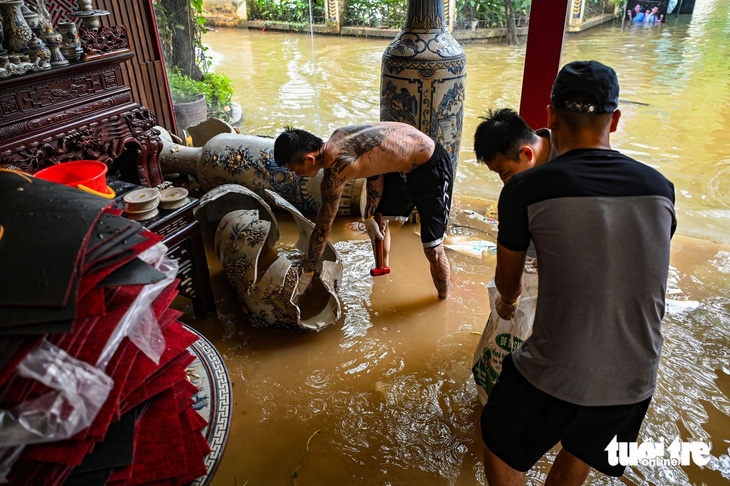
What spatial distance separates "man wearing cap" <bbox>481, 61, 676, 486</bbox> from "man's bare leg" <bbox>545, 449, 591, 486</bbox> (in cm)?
19

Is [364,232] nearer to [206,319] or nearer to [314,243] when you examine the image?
[314,243]

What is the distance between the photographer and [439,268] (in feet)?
11.0

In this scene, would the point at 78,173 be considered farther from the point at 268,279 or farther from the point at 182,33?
the point at 182,33

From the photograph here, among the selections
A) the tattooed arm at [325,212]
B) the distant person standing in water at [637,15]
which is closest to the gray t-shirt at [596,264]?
the tattooed arm at [325,212]

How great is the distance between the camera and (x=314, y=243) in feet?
10.1

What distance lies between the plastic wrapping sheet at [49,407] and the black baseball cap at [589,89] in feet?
4.85

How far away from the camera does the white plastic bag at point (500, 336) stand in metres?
2.17

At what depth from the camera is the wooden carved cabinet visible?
3049mm

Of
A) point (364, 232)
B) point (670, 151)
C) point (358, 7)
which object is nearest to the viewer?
point (364, 232)

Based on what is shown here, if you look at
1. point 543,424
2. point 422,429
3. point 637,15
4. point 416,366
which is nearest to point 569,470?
point 543,424

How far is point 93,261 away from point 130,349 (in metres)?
0.25

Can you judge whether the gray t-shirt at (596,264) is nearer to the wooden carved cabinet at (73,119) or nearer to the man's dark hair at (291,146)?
the man's dark hair at (291,146)

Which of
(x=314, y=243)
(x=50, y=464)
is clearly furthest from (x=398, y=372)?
(x=50, y=464)

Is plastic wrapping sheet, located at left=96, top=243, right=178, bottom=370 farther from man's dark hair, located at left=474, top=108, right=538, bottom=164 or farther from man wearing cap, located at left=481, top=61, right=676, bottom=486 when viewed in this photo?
man's dark hair, located at left=474, top=108, right=538, bottom=164
